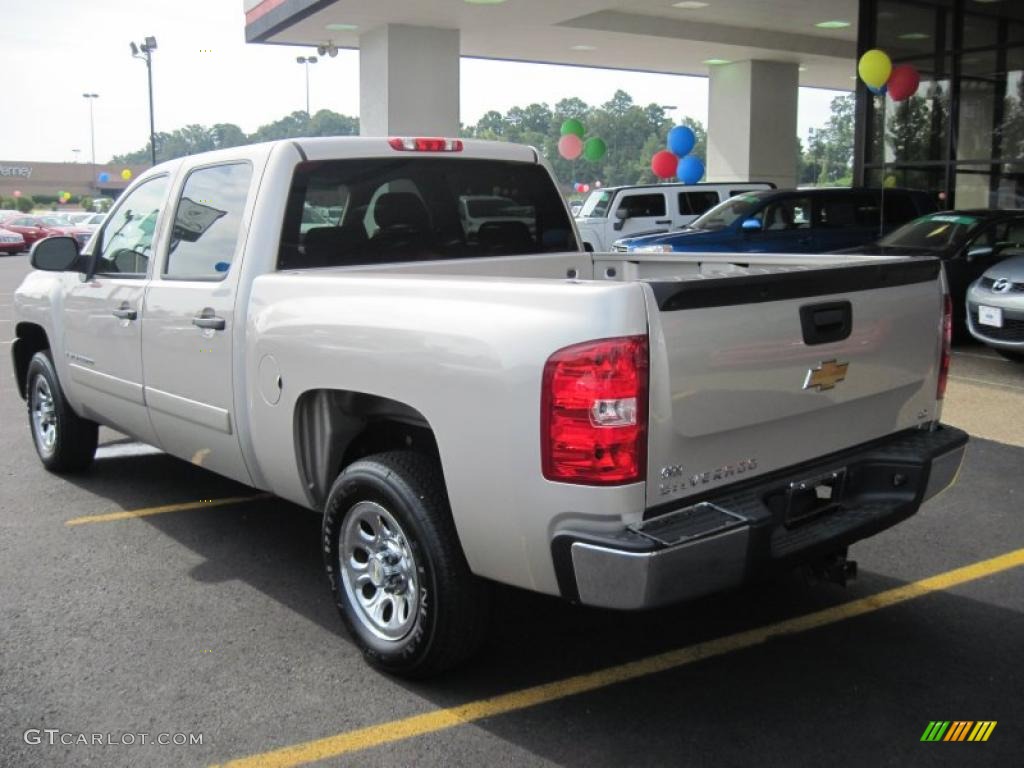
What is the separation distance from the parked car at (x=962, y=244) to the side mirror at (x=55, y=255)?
8.98m

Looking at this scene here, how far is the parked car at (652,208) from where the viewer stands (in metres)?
21.0

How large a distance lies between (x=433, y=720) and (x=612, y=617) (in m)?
1.13

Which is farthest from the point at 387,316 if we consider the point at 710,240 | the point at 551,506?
the point at 710,240

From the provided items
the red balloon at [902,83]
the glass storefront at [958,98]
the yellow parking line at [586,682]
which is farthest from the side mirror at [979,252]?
the yellow parking line at [586,682]

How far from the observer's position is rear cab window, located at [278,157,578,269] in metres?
4.52

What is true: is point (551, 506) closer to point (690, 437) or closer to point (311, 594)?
point (690, 437)

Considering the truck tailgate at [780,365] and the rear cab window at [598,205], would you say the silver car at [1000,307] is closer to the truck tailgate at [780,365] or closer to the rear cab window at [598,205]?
the truck tailgate at [780,365]

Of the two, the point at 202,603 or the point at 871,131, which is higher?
the point at 871,131

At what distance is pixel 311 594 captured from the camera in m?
4.65

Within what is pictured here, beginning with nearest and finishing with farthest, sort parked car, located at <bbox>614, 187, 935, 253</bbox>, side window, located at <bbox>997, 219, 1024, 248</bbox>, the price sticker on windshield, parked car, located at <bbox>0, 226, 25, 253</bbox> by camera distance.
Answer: the price sticker on windshield → side window, located at <bbox>997, 219, 1024, 248</bbox> → parked car, located at <bbox>614, 187, 935, 253</bbox> → parked car, located at <bbox>0, 226, 25, 253</bbox>

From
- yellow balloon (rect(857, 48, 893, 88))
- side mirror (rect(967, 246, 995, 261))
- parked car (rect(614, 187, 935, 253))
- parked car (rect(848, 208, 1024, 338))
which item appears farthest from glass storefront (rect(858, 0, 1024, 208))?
side mirror (rect(967, 246, 995, 261))

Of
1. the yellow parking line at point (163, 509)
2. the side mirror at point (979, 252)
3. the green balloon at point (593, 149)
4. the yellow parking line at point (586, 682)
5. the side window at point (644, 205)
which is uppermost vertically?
the green balloon at point (593, 149)

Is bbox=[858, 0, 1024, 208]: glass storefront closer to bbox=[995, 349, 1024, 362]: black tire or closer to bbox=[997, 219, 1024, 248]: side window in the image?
bbox=[997, 219, 1024, 248]: side window

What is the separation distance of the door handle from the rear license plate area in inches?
95.6
